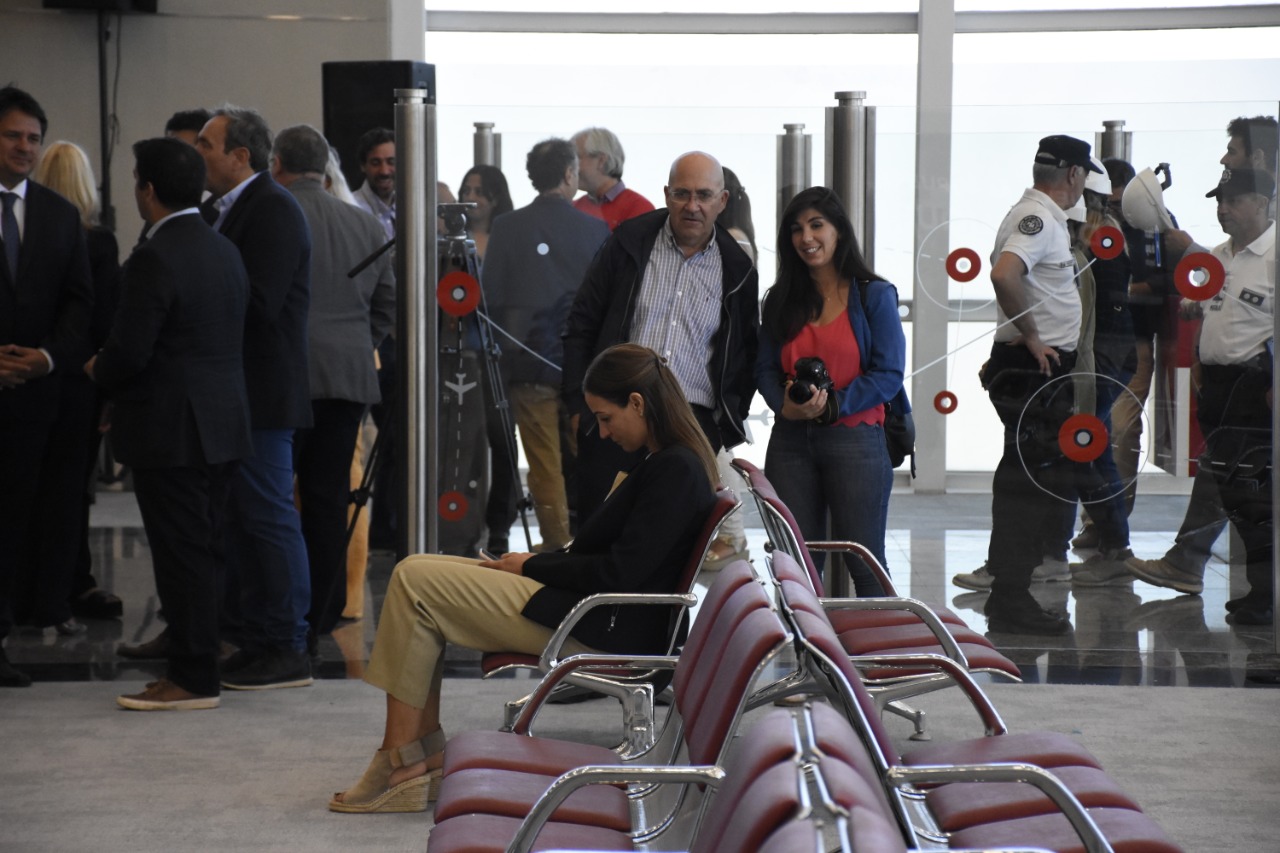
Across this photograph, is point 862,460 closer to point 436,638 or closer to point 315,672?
point 436,638

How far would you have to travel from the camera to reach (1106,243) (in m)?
4.96

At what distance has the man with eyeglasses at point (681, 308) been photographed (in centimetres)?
459

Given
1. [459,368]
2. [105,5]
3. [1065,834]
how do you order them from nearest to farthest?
[1065,834]
[459,368]
[105,5]

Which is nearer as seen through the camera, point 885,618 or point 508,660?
point 508,660

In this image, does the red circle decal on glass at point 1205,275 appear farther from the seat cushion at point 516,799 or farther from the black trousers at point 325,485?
the seat cushion at point 516,799

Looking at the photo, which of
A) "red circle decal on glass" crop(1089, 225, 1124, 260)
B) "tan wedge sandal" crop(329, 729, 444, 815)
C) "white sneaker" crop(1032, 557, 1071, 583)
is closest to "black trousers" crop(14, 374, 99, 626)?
"tan wedge sandal" crop(329, 729, 444, 815)

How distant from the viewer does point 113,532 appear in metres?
7.67

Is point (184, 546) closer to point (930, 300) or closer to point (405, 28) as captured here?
point (930, 300)

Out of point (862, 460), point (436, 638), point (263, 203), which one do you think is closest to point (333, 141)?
point (263, 203)

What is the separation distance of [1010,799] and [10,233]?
3.83m

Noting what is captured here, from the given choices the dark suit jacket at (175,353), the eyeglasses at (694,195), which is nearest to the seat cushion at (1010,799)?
the eyeglasses at (694,195)

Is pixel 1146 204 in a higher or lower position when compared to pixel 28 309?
higher

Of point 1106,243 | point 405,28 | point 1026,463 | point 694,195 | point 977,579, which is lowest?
point 977,579

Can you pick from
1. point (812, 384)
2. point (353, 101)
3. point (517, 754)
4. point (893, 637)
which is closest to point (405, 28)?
point (353, 101)
